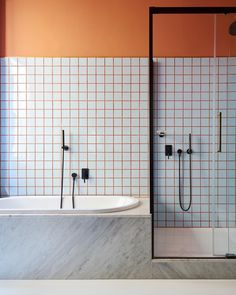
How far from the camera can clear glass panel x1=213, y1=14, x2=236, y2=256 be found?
252cm

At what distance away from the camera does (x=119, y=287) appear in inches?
75.1

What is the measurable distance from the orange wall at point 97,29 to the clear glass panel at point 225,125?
0.22ft

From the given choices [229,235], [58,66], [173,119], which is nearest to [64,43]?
[58,66]

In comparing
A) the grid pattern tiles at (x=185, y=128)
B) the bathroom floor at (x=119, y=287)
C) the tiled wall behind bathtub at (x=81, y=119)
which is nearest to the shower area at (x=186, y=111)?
the grid pattern tiles at (x=185, y=128)

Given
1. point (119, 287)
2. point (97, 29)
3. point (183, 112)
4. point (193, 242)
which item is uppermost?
point (97, 29)

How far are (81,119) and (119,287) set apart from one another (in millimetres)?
1657

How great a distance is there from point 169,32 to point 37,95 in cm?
160

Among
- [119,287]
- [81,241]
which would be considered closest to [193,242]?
[119,287]

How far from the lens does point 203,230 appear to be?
2607 mm

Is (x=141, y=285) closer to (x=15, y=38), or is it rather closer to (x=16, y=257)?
(x=16, y=257)

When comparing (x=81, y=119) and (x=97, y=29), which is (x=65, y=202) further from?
(x=97, y=29)

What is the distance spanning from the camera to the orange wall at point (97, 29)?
2.69 meters

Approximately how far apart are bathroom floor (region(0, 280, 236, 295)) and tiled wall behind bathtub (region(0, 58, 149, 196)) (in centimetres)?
95

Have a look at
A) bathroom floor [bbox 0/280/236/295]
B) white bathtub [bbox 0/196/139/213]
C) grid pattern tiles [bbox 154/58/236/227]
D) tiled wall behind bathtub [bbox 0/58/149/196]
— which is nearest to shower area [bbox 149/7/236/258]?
grid pattern tiles [bbox 154/58/236/227]
